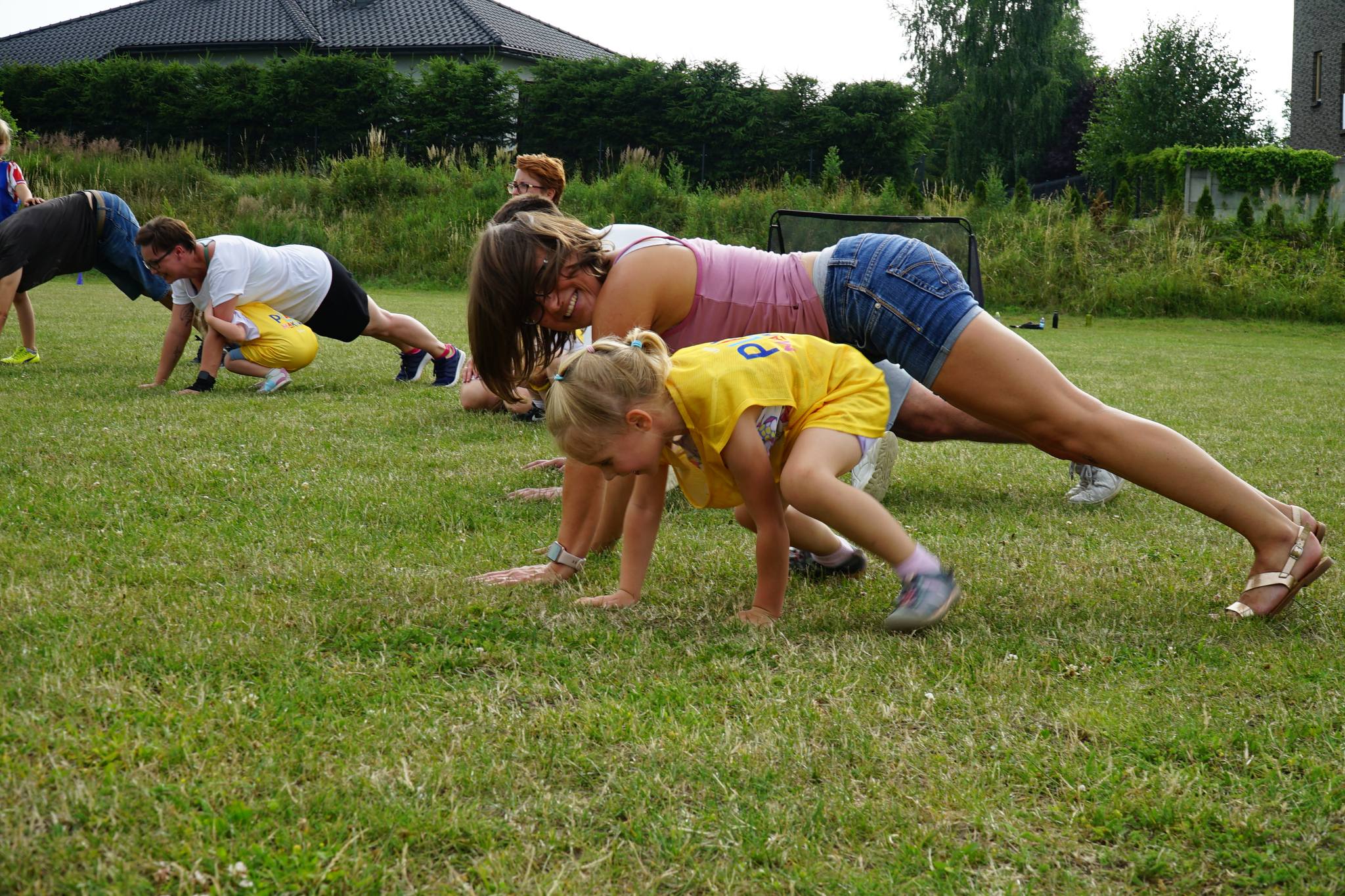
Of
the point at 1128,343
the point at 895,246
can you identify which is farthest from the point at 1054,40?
the point at 895,246

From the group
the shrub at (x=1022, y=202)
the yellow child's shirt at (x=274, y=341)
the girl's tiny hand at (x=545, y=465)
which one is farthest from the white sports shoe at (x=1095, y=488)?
the shrub at (x=1022, y=202)

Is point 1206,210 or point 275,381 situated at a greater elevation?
point 1206,210

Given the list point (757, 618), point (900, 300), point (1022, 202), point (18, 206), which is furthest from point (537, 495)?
point (1022, 202)

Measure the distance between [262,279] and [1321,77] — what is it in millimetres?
36065

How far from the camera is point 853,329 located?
321 centimetres

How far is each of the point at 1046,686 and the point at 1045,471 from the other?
124 inches

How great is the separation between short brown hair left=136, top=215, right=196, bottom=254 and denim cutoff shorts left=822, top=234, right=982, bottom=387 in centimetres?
532

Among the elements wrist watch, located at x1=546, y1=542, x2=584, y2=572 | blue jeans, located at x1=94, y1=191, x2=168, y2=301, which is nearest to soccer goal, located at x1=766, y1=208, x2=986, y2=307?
wrist watch, located at x1=546, y1=542, x2=584, y2=572

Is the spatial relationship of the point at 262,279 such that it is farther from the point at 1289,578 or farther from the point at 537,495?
the point at 1289,578

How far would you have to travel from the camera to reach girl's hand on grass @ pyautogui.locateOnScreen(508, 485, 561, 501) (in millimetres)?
4543

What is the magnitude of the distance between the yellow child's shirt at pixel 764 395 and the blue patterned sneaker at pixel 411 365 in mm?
5848

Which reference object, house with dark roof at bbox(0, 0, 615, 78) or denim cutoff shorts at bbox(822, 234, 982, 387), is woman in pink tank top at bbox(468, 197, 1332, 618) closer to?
denim cutoff shorts at bbox(822, 234, 982, 387)

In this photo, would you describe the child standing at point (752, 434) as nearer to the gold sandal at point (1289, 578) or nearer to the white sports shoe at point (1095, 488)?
the gold sandal at point (1289, 578)

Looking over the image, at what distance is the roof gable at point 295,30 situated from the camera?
140 feet
